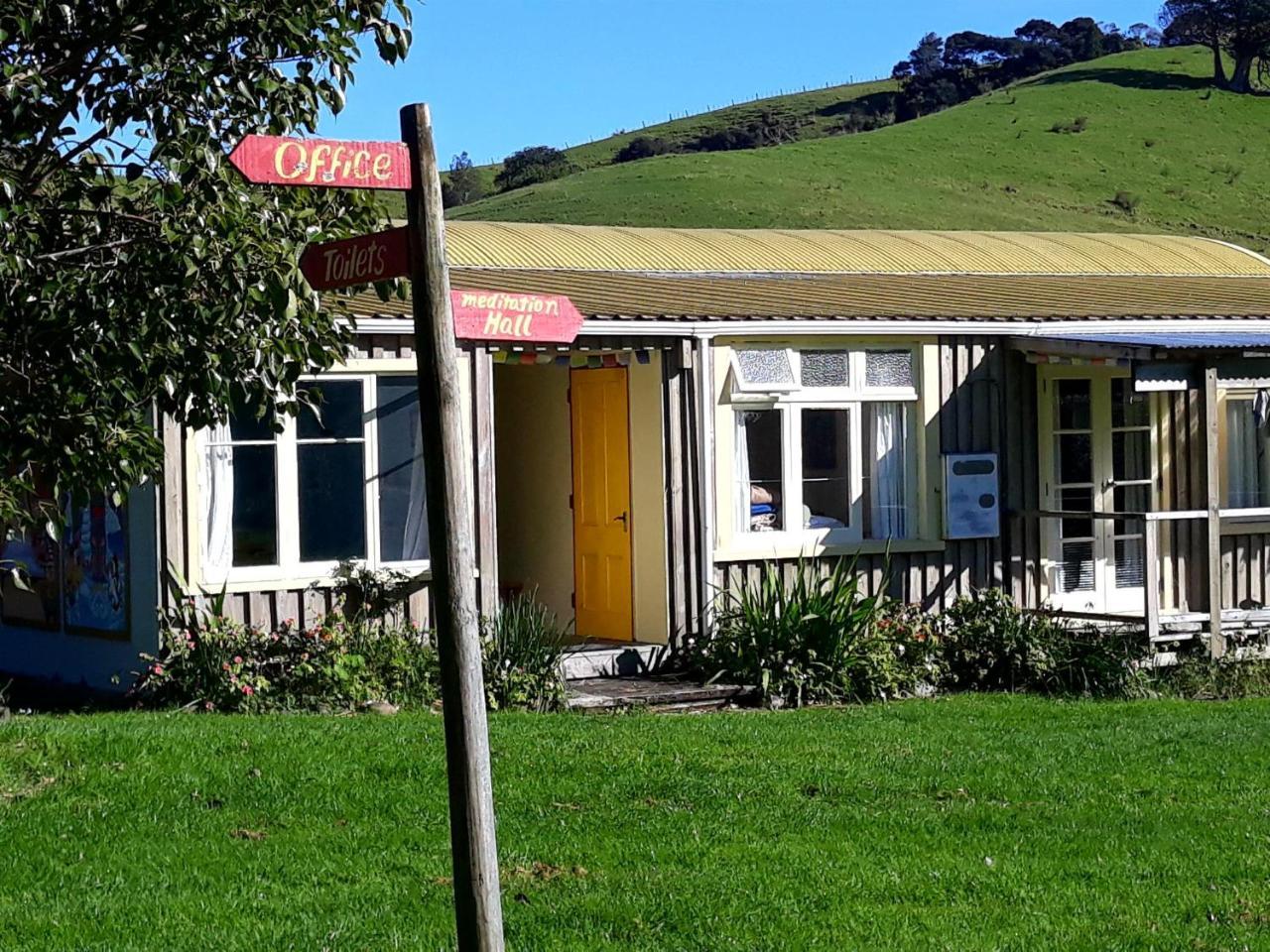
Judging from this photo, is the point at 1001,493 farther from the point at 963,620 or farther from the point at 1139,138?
the point at 1139,138

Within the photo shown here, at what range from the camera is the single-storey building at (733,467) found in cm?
1248

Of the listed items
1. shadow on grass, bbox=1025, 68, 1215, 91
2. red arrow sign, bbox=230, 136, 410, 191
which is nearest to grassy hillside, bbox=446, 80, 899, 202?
shadow on grass, bbox=1025, 68, 1215, 91

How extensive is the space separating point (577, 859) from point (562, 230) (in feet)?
37.7

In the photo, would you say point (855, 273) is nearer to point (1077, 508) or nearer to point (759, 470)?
point (1077, 508)

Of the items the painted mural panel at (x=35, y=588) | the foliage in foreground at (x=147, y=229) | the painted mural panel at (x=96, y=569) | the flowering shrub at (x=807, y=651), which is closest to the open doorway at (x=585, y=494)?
the flowering shrub at (x=807, y=651)

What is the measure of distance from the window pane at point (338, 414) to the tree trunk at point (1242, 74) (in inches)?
3695

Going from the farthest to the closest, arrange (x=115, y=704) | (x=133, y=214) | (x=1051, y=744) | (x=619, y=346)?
A: (x=619, y=346)
(x=115, y=704)
(x=1051, y=744)
(x=133, y=214)

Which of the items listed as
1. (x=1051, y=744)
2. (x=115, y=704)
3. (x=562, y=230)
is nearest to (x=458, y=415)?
(x=1051, y=744)

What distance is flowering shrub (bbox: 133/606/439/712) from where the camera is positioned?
11625mm

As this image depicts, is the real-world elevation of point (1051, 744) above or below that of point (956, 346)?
below

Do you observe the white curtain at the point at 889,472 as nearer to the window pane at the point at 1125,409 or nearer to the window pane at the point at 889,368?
the window pane at the point at 889,368

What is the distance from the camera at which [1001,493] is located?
15109 millimetres

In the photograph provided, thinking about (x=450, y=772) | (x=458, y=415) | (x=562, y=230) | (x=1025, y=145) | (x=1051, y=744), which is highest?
(x=1025, y=145)

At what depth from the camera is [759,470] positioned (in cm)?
1427
